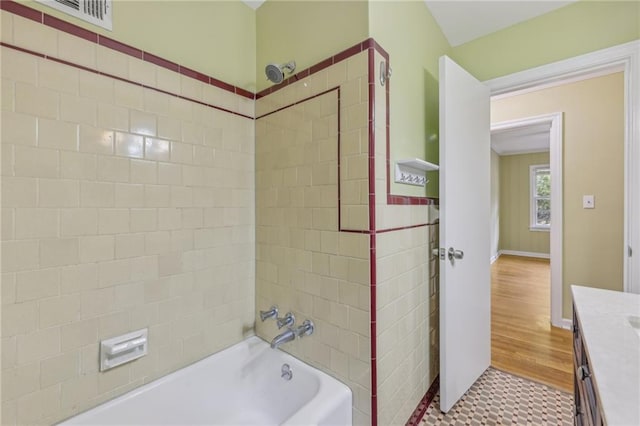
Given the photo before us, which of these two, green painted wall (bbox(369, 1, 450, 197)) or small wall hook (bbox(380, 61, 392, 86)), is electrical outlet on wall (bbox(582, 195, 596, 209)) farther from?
small wall hook (bbox(380, 61, 392, 86))

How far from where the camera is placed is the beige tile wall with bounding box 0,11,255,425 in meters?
0.97

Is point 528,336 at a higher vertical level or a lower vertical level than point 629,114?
lower

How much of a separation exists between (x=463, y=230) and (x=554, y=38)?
1.28 metres

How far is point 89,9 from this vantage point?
3.61ft

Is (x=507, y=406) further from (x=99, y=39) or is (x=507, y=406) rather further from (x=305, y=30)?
(x=99, y=39)

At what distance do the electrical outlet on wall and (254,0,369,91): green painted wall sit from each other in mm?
2698

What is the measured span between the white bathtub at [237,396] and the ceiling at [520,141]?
4.49 meters

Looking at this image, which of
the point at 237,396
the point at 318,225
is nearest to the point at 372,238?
the point at 318,225

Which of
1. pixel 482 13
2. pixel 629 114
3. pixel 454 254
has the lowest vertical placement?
pixel 454 254

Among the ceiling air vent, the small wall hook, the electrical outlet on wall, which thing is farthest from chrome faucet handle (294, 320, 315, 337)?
the electrical outlet on wall

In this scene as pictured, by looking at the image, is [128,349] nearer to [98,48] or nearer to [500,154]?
[98,48]

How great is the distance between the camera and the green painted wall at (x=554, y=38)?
1.56 metres

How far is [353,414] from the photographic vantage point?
4.18ft

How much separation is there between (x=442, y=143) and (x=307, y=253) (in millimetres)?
936
